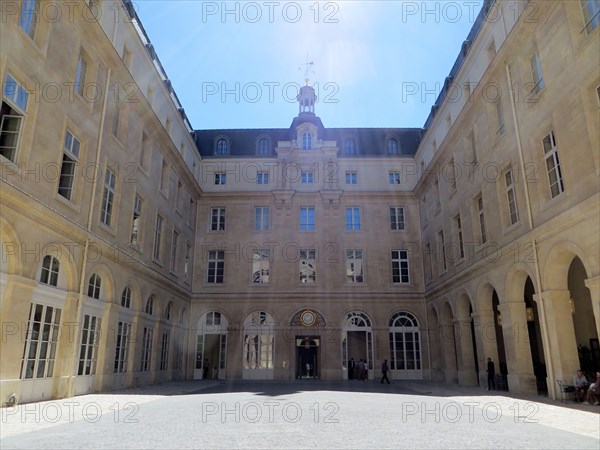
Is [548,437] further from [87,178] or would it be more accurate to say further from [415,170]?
[415,170]

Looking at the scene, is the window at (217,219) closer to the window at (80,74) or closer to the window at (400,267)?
the window at (400,267)

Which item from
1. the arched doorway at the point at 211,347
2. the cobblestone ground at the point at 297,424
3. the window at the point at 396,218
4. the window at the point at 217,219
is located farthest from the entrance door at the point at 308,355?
the cobblestone ground at the point at 297,424

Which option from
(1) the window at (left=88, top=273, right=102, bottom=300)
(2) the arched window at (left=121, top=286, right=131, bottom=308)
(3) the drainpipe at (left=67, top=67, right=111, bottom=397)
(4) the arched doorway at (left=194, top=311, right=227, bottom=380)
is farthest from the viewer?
(4) the arched doorway at (left=194, top=311, right=227, bottom=380)

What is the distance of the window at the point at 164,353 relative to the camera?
2193 centimetres

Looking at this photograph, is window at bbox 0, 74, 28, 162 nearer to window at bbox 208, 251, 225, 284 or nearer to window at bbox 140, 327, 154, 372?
window at bbox 140, 327, 154, 372

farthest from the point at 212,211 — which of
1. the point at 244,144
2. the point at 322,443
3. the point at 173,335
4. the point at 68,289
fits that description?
the point at 322,443

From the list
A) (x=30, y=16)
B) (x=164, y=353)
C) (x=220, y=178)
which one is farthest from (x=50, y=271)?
(x=220, y=178)

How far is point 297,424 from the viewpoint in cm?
845

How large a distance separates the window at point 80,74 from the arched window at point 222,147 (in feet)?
53.2

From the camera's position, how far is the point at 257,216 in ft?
97.7

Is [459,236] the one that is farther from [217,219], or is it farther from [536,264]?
[217,219]

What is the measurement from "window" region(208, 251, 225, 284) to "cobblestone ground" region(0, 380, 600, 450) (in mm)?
16073

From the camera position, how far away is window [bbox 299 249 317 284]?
28500mm

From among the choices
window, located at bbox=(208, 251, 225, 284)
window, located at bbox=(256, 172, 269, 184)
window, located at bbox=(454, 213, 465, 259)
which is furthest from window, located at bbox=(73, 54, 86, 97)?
window, located at bbox=(454, 213, 465, 259)
